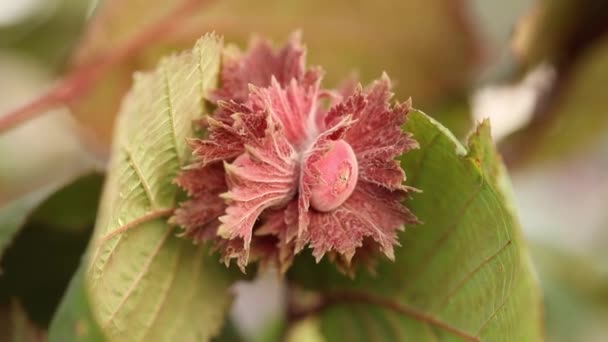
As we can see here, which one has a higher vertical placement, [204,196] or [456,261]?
[204,196]

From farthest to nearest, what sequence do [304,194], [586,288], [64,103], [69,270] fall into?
[586,288], [64,103], [69,270], [304,194]

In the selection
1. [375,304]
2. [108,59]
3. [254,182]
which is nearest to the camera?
[254,182]

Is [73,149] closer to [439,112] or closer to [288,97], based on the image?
[439,112]

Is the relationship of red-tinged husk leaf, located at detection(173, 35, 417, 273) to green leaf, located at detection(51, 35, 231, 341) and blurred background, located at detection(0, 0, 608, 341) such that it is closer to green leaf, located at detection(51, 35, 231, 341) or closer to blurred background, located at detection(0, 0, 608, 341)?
green leaf, located at detection(51, 35, 231, 341)

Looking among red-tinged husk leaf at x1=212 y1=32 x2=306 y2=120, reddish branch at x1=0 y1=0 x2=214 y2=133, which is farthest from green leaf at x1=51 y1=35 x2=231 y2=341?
reddish branch at x1=0 y1=0 x2=214 y2=133

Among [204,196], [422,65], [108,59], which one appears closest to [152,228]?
[204,196]

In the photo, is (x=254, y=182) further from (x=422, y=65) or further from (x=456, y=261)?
(x=422, y=65)

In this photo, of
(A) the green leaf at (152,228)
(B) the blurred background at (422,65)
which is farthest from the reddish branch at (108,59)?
(A) the green leaf at (152,228)

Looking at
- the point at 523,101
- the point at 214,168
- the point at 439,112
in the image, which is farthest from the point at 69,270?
the point at 523,101
